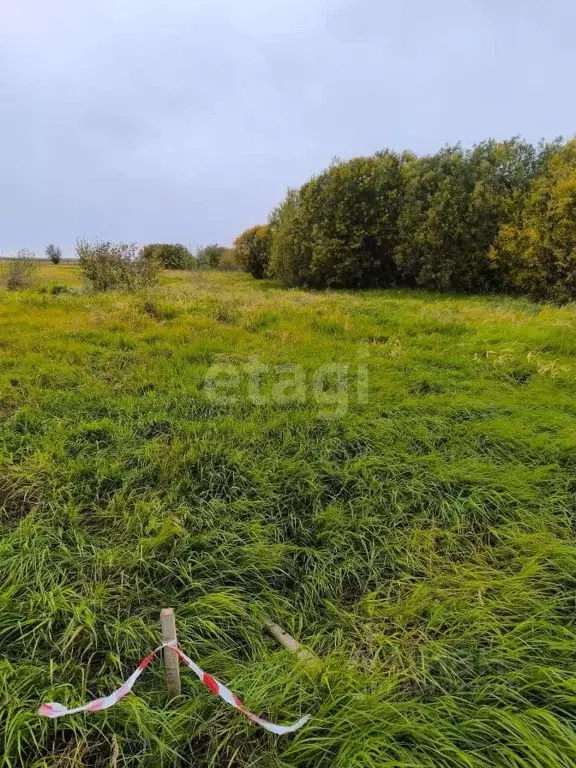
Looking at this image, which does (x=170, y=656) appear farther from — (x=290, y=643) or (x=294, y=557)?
(x=294, y=557)

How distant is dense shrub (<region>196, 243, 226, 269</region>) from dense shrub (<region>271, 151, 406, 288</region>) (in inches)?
319

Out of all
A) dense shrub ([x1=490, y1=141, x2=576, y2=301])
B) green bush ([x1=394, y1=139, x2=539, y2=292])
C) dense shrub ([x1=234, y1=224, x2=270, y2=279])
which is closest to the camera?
dense shrub ([x1=490, y1=141, x2=576, y2=301])

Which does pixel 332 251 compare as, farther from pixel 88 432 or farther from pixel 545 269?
pixel 88 432

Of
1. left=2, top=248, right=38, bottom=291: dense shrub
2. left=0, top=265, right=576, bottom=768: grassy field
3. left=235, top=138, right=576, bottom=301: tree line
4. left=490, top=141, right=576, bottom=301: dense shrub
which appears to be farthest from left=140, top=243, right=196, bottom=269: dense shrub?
left=0, top=265, right=576, bottom=768: grassy field

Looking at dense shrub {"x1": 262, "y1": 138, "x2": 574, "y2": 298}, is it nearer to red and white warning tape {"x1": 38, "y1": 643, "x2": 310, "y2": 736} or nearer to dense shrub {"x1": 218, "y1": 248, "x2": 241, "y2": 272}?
dense shrub {"x1": 218, "y1": 248, "x2": 241, "y2": 272}

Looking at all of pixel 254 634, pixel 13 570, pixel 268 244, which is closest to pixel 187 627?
pixel 254 634

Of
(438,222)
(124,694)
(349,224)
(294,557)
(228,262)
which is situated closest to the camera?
(124,694)

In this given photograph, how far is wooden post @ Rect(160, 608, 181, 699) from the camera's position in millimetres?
1476

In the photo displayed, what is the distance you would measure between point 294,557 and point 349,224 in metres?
14.8

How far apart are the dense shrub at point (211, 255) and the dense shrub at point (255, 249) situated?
6.36 ft

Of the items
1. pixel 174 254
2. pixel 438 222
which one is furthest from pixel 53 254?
pixel 438 222

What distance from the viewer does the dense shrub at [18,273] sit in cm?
1165

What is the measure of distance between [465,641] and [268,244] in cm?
2138

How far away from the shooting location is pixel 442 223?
12.6 meters
